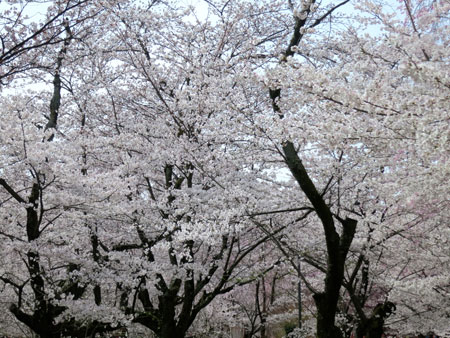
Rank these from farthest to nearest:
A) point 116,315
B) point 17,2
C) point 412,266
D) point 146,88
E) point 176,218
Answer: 1. point 412,266
2. point 146,88
3. point 116,315
4. point 176,218
5. point 17,2

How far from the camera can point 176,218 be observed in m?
6.55

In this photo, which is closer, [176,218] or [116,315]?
[176,218]

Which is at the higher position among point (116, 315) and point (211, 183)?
point (211, 183)

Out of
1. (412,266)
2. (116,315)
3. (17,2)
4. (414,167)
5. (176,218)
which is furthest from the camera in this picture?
(412,266)

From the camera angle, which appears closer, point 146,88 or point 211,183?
point 211,183

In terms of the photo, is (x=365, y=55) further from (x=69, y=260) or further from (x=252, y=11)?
(x=69, y=260)

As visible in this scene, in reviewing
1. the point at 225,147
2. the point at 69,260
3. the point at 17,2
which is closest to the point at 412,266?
the point at 225,147

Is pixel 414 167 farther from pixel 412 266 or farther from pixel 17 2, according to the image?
pixel 412 266

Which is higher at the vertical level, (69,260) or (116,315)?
(69,260)

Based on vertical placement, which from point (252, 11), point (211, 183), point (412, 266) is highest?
point (252, 11)

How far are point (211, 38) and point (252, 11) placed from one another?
0.97m

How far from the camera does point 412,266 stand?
337 inches

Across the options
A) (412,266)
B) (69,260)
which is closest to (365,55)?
(69,260)

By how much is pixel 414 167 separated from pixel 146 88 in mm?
5087
